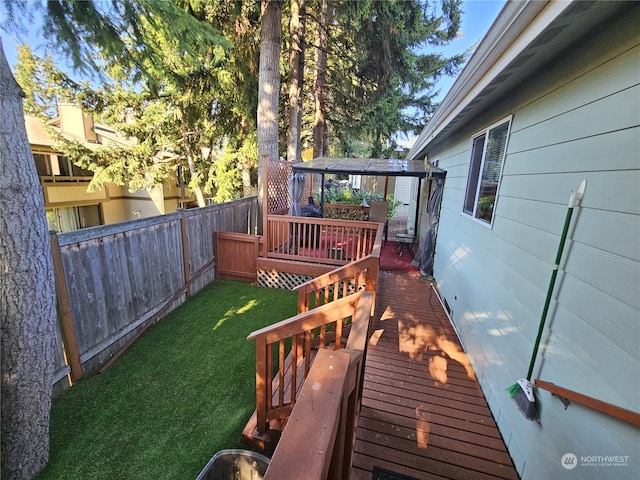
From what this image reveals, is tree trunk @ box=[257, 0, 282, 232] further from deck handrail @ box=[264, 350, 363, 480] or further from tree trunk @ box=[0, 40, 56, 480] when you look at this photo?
deck handrail @ box=[264, 350, 363, 480]

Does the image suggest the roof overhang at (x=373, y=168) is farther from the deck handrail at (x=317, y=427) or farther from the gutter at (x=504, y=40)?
the deck handrail at (x=317, y=427)

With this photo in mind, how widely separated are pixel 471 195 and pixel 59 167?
51.1ft

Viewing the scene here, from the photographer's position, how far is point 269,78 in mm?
6777

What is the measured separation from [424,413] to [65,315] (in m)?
3.71

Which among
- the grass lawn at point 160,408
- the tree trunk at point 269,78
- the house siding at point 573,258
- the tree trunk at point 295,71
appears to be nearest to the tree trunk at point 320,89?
the tree trunk at point 295,71

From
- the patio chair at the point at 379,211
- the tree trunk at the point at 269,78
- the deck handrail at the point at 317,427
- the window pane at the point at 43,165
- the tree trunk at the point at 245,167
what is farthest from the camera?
the window pane at the point at 43,165

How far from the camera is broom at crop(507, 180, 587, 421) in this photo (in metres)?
1.71

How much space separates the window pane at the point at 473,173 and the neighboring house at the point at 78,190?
1157 cm

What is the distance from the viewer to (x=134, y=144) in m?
10.9

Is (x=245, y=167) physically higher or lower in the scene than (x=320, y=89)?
lower

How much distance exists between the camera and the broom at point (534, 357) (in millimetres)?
1709

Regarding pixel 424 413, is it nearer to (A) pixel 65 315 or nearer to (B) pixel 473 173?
(B) pixel 473 173

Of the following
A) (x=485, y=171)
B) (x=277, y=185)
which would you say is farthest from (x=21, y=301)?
(x=277, y=185)

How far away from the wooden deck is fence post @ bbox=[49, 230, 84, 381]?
10.2 feet
